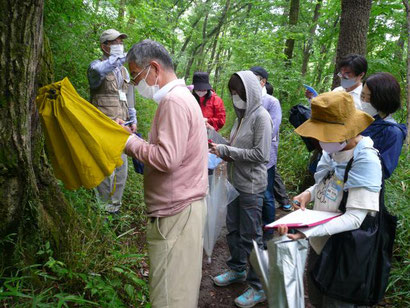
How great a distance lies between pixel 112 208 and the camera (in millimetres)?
3660

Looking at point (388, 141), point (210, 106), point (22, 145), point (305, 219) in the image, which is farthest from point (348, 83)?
point (22, 145)

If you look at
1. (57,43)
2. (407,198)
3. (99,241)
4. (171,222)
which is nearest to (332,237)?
(171,222)

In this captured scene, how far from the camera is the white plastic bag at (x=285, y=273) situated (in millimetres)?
1604

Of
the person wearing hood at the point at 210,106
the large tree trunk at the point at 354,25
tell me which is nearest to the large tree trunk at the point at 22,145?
the person wearing hood at the point at 210,106

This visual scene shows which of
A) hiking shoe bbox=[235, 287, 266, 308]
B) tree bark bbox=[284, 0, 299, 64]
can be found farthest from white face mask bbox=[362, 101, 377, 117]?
tree bark bbox=[284, 0, 299, 64]

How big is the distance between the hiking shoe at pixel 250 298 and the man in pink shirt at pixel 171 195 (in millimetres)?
1191

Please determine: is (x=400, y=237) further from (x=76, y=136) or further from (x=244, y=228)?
(x=76, y=136)

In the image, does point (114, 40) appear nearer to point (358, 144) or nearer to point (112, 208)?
point (112, 208)

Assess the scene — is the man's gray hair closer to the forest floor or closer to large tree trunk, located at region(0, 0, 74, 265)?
large tree trunk, located at region(0, 0, 74, 265)

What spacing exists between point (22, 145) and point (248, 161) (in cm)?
186

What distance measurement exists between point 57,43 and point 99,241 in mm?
3155

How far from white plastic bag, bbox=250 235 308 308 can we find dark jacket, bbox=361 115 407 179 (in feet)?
3.91

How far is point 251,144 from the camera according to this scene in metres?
2.80

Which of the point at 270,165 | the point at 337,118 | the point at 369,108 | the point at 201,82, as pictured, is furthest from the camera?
Answer: the point at 201,82
